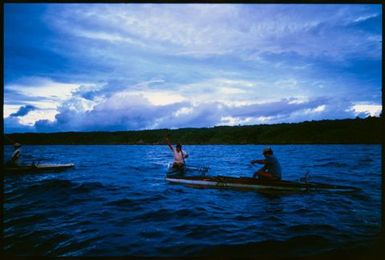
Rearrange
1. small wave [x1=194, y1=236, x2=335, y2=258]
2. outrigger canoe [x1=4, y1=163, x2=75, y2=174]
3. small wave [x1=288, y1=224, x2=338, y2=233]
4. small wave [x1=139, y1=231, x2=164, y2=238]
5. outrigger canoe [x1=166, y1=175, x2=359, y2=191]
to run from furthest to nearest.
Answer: outrigger canoe [x1=4, y1=163, x2=75, y2=174], outrigger canoe [x1=166, y1=175, x2=359, y2=191], small wave [x1=288, y1=224, x2=338, y2=233], small wave [x1=139, y1=231, x2=164, y2=238], small wave [x1=194, y1=236, x2=335, y2=258]

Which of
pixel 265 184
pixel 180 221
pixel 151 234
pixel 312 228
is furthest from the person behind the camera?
pixel 265 184

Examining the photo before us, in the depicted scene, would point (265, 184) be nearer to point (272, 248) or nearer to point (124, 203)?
point (272, 248)

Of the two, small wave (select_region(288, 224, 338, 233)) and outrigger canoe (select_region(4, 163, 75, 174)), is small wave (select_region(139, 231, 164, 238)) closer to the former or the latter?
small wave (select_region(288, 224, 338, 233))

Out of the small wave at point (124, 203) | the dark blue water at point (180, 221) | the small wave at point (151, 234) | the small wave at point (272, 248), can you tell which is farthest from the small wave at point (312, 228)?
the small wave at point (124, 203)

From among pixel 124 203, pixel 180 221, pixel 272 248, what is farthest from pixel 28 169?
pixel 272 248

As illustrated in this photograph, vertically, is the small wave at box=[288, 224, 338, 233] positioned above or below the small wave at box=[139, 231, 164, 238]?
below

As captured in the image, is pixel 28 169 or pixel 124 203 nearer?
pixel 124 203

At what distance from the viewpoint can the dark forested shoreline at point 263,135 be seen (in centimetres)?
7138

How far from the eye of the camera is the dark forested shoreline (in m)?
71.4

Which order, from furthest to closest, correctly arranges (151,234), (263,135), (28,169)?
(263,135) < (28,169) < (151,234)

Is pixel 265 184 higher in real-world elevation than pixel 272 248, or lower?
higher

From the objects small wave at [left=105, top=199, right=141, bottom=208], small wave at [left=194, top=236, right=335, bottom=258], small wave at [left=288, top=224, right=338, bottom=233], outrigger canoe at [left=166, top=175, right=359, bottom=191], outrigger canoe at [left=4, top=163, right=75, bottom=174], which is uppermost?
outrigger canoe at [left=4, top=163, right=75, bottom=174]

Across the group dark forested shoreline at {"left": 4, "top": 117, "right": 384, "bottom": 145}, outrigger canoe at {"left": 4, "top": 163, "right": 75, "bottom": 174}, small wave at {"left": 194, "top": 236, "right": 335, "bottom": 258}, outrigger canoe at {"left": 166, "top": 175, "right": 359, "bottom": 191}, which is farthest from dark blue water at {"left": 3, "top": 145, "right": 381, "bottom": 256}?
dark forested shoreline at {"left": 4, "top": 117, "right": 384, "bottom": 145}

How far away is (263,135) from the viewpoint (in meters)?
91.1
